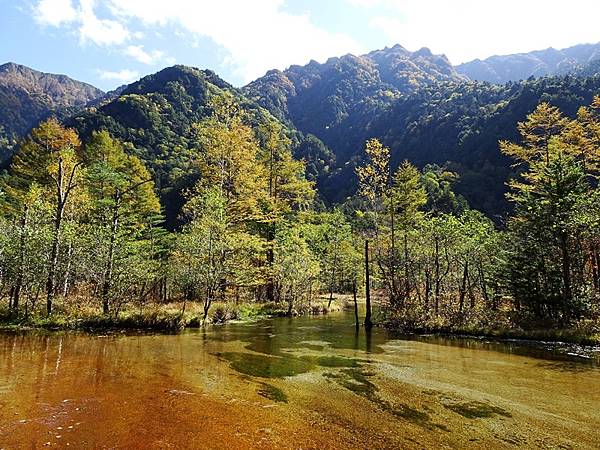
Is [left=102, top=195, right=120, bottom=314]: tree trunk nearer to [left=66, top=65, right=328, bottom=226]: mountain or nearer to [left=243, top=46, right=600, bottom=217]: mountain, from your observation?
[left=66, top=65, right=328, bottom=226]: mountain

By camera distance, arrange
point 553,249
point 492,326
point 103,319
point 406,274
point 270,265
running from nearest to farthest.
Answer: point 103,319 → point 492,326 → point 553,249 → point 406,274 → point 270,265

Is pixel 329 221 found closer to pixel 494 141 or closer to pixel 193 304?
pixel 193 304

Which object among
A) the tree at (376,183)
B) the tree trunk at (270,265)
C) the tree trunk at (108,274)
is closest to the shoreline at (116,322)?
the tree trunk at (108,274)

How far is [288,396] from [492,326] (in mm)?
15199

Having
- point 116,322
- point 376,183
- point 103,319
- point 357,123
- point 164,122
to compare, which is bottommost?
point 116,322

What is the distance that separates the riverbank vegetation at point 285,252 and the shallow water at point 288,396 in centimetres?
580

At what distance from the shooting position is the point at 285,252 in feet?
106

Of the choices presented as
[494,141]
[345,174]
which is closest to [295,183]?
[494,141]

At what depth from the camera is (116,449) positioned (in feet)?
18.4

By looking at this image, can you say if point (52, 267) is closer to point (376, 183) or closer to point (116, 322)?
point (116, 322)

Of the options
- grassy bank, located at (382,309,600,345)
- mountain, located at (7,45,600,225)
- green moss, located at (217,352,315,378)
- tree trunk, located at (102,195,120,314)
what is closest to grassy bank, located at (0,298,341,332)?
tree trunk, located at (102,195,120,314)

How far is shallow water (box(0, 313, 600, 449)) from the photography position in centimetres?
625

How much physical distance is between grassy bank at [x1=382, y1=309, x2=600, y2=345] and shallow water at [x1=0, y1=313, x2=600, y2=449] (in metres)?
3.00

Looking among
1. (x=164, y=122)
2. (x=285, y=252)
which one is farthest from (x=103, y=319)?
(x=164, y=122)
